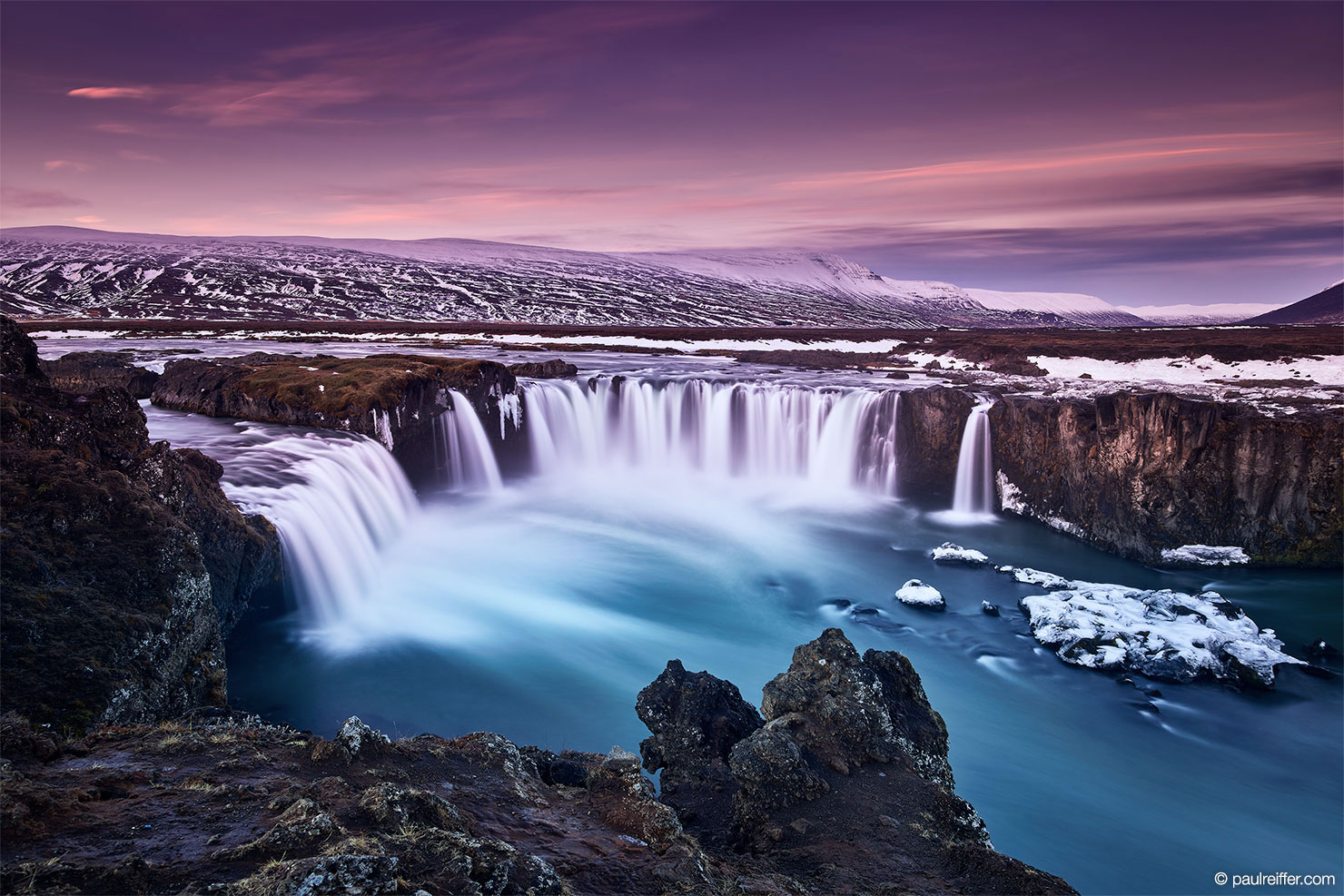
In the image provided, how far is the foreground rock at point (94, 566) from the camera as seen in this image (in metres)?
7.36

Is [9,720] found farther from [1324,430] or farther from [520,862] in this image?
[1324,430]

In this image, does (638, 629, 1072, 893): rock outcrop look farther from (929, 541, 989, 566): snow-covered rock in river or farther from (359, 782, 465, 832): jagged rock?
(929, 541, 989, 566): snow-covered rock in river

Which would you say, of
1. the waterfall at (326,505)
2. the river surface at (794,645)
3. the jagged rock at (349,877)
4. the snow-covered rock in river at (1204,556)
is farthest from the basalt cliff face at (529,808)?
the snow-covered rock in river at (1204,556)

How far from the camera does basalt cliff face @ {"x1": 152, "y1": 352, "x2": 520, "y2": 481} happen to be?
84.5ft

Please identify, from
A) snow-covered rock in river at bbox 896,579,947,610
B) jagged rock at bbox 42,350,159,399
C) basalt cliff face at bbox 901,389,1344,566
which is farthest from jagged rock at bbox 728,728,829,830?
jagged rock at bbox 42,350,159,399

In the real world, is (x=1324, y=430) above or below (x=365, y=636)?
above

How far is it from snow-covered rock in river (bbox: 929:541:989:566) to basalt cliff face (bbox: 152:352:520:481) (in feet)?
65.2

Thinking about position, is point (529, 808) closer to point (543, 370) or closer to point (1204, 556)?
point (1204, 556)

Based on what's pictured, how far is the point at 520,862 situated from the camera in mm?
4887

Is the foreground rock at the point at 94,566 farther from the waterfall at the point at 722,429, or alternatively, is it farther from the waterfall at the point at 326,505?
the waterfall at the point at 722,429

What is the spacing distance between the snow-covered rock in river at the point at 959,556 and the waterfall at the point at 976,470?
5623 mm

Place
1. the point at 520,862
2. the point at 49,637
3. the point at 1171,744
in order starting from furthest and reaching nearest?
the point at 1171,744, the point at 49,637, the point at 520,862

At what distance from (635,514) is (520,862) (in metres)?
24.0

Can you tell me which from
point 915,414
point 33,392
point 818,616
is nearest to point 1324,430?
point 915,414
